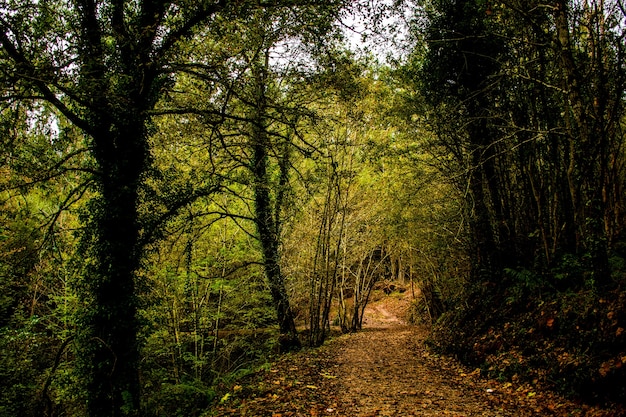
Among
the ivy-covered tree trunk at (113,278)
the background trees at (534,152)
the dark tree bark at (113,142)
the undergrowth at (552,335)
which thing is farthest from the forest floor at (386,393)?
the dark tree bark at (113,142)

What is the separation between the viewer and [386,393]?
5230 mm

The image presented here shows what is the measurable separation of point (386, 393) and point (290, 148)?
240 inches

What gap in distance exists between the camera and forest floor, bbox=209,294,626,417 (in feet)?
13.8

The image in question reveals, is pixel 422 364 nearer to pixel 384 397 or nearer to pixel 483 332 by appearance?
pixel 483 332

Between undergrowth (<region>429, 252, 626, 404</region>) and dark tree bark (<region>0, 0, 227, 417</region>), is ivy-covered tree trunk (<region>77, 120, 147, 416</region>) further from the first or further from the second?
undergrowth (<region>429, 252, 626, 404</region>)

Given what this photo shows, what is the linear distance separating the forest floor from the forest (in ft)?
1.25

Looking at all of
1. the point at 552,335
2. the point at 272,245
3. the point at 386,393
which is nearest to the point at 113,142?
the point at 272,245

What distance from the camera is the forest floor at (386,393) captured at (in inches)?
166

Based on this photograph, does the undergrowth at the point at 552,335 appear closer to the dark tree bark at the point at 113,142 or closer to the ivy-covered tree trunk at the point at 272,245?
the ivy-covered tree trunk at the point at 272,245

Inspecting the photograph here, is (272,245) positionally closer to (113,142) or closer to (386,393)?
(113,142)

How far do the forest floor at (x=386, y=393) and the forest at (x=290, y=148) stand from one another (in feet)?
1.25

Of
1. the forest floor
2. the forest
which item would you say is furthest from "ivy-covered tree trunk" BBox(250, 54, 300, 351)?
the forest floor

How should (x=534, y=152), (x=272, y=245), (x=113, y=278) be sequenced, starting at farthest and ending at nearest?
(x=272, y=245)
(x=534, y=152)
(x=113, y=278)

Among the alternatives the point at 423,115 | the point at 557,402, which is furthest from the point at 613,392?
the point at 423,115
